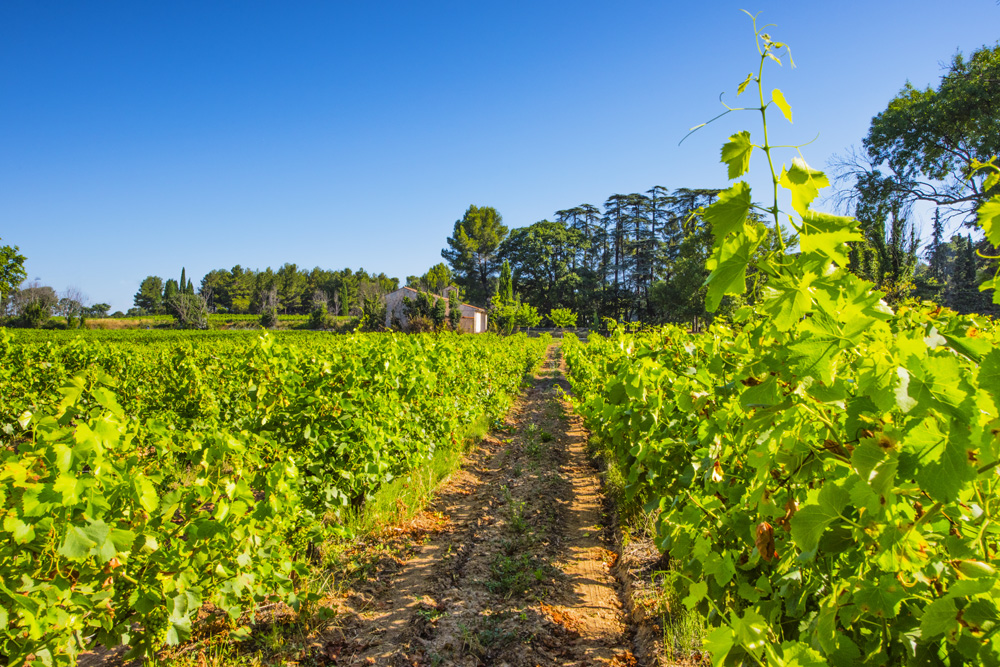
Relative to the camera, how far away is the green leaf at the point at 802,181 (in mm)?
955

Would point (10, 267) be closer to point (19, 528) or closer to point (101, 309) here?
point (19, 528)

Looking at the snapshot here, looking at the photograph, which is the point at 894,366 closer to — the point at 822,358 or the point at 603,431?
the point at 822,358

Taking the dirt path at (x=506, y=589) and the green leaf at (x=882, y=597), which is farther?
the dirt path at (x=506, y=589)

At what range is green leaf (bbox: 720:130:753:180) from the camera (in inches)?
40.1

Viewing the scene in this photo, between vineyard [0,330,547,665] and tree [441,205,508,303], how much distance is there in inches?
2394

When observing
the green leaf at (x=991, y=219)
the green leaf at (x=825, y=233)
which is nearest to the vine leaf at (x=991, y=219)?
the green leaf at (x=991, y=219)

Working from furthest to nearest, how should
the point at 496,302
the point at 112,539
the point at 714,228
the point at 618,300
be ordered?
the point at 618,300 < the point at 496,302 < the point at 112,539 < the point at 714,228

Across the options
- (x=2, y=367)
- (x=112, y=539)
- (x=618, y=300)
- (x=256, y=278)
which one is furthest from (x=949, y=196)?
(x=256, y=278)

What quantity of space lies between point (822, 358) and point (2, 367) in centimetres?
990

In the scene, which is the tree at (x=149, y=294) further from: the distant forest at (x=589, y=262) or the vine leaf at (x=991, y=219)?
the vine leaf at (x=991, y=219)

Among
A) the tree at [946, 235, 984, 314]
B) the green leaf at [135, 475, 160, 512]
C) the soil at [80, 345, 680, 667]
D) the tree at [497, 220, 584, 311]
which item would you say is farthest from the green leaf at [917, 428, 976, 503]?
the tree at [497, 220, 584, 311]

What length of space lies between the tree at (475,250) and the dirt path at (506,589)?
60.2 meters

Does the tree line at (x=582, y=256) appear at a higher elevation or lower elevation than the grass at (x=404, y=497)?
higher

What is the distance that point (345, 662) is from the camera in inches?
114
